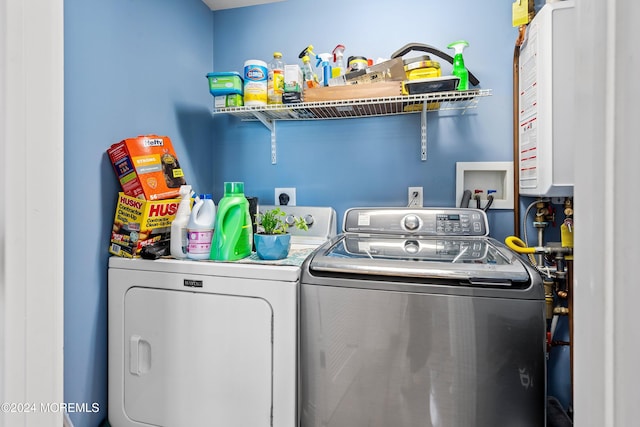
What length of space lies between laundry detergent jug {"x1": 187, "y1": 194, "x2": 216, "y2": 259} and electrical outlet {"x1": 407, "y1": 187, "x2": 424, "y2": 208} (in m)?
1.16

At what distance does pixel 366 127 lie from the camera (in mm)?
2018

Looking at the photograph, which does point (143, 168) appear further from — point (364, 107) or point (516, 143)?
point (516, 143)

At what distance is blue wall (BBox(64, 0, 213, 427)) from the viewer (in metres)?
1.26

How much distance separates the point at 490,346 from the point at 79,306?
1.55m

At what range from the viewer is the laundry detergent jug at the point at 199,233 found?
4.38ft

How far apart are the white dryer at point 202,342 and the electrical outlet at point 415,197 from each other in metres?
0.87

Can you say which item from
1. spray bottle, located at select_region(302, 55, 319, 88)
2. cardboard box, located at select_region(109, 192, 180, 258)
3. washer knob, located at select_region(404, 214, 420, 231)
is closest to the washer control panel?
washer knob, located at select_region(404, 214, 420, 231)

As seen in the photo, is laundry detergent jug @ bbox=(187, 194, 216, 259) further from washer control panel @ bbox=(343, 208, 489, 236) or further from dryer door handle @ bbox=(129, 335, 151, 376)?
washer control panel @ bbox=(343, 208, 489, 236)

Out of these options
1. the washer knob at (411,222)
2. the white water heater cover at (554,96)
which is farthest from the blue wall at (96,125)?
the white water heater cover at (554,96)

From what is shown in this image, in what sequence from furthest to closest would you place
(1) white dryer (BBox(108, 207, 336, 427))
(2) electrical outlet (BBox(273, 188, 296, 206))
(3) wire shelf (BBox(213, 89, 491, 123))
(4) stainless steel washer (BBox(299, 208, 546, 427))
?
(2) electrical outlet (BBox(273, 188, 296, 206)), (3) wire shelf (BBox(213, 89, 491, 123)), (1) white dryer (BBox(108, 207, 336, 427)), (4) stainless steel washer (BBox(299, 208, 546, 427))

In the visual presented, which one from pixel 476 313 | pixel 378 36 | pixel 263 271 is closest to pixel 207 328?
pixel 263 271
